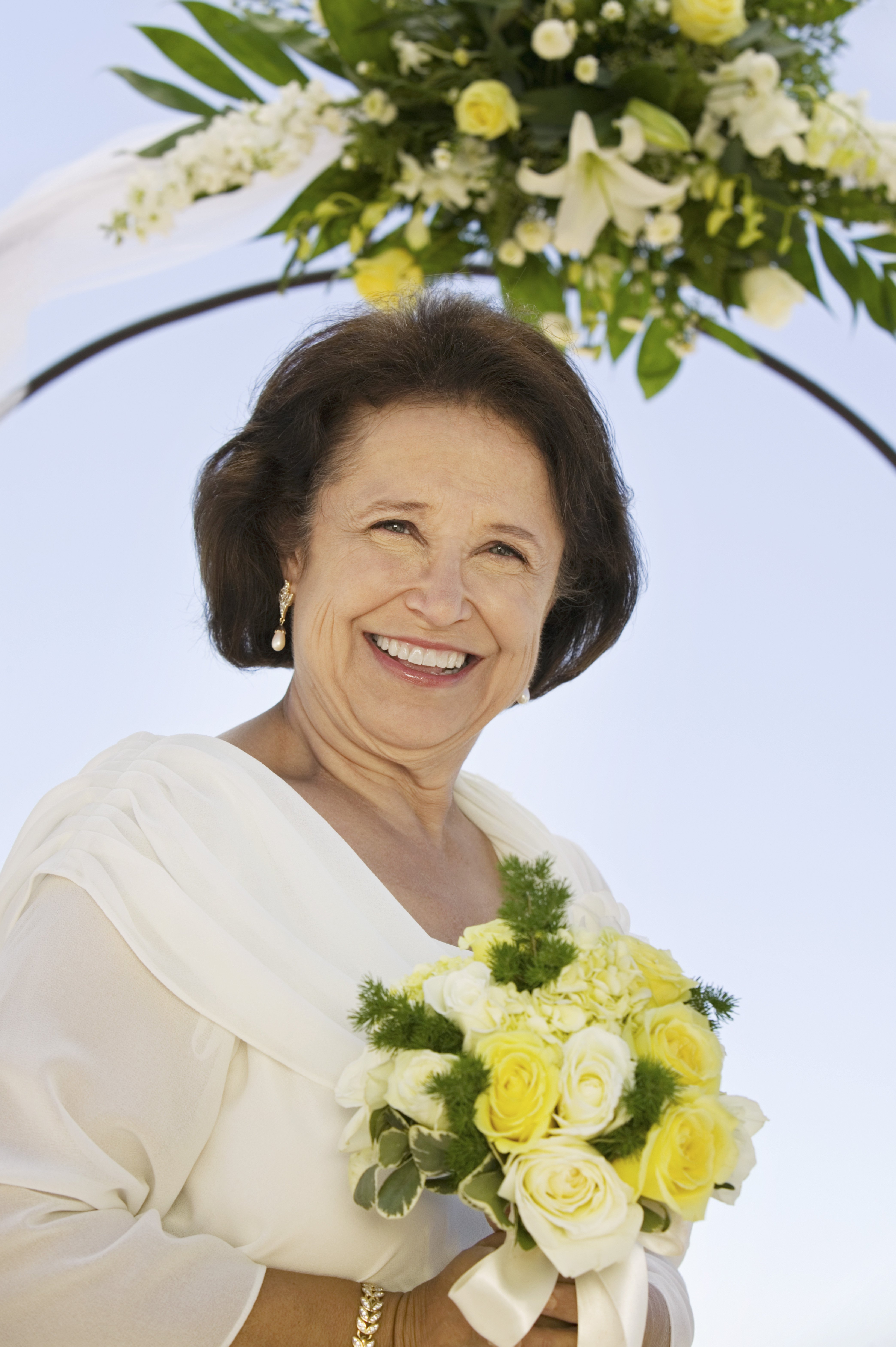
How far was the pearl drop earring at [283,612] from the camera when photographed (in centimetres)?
256

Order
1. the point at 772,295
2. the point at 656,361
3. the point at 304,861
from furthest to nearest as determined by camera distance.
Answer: the point at 656,361 < the point at 772,295 < the point at 304,861

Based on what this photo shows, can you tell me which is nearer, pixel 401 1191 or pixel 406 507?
pixel 401 1191

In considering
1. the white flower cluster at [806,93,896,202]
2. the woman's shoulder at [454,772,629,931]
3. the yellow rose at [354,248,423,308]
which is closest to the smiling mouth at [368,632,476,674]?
the woman's shoulder at [454,772,629,931]

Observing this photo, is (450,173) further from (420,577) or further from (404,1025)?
(404,1025)

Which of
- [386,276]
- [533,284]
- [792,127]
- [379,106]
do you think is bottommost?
[386,276]

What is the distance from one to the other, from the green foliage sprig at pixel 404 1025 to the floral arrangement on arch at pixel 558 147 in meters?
1.49

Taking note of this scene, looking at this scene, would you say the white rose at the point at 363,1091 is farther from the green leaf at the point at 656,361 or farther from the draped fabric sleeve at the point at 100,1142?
the green leaf at the point at 656,361

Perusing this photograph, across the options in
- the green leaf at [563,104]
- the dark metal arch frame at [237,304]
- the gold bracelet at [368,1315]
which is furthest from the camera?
the dark metal arch frame at [237,304]

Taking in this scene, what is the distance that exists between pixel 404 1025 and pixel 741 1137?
0.46 m

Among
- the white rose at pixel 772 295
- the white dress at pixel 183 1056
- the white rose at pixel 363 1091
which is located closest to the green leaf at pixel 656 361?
the white rose at pixel 772 295

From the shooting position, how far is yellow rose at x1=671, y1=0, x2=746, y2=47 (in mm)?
2230

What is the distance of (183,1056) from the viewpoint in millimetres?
1771

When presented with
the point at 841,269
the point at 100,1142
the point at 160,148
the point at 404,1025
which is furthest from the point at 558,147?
the point at 100,1142

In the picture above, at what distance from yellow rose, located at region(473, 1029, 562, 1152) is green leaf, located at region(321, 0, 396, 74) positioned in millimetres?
1802
